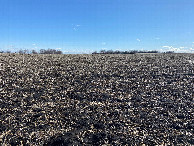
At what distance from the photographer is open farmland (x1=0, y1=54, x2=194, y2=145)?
255 inches

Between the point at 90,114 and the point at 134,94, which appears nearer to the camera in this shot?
the point at 90,114

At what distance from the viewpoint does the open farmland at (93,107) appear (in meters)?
6.48

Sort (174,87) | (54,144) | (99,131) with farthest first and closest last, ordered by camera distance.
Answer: (174,87)
(99,131)
(54,144)

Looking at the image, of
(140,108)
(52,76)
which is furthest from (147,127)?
(52,76)

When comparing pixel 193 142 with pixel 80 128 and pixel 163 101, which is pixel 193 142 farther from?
pixel 80 128

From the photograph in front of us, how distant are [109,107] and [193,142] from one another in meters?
3.62

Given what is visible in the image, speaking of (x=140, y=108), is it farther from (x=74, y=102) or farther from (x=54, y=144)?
(x=54, y=144)

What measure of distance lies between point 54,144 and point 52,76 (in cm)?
682

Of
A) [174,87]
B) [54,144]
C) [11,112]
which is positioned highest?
[174,87]

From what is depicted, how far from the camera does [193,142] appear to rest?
621 centimetres

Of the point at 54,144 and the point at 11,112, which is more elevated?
the point at 11,112

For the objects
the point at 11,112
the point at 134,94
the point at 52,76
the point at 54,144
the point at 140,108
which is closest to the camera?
the point at 54,144

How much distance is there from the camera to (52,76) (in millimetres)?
12305

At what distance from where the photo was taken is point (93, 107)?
27.7 feet
